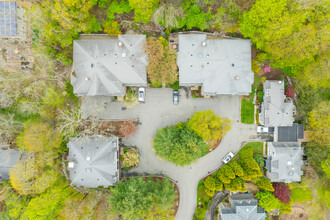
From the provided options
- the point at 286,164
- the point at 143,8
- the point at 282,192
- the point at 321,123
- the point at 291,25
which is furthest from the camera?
the point at 282,192

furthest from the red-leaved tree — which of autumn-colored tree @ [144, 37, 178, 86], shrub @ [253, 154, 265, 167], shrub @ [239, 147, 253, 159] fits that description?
autumn-colored tree @ [144, 37, 178, 86]

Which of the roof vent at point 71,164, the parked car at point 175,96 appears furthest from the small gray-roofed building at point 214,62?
the roof vent at point 71,164

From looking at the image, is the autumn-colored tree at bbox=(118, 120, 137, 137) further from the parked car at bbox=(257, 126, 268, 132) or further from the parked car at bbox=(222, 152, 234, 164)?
the parked car at bbox=(257, 126, 268, 132)

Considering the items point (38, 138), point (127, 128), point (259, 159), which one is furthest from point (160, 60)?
point (259, 159)

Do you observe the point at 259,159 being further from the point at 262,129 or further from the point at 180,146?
the point at 180,146

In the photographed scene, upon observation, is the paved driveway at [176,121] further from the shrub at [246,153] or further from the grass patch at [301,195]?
the grass patch at [301,195]
